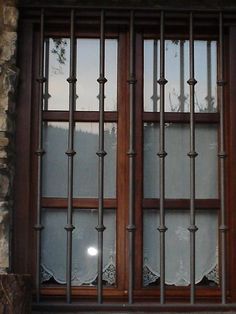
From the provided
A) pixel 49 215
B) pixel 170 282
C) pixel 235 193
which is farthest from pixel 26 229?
pixel 235 193

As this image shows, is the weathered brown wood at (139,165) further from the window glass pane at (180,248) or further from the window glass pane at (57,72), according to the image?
the window glass pane at (57,72)

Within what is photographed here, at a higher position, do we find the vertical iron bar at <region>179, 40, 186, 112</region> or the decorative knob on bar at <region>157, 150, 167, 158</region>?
the vertical iron bar at <region>179, 40, 186, 112</region>

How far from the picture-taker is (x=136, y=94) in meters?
3.02

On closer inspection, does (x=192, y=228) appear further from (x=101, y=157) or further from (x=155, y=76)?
(x=155, y=76)

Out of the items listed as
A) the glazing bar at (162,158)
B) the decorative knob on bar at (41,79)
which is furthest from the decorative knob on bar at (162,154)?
the decorative knob on bar at (41,79)

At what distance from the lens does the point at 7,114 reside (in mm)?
2824

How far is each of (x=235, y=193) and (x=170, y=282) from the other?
1.57 feet

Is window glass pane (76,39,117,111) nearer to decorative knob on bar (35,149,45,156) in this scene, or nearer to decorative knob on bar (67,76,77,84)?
decorative knob on bar (67,76,77,84)

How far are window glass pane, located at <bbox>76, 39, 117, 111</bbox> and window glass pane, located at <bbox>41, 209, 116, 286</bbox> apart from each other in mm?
487

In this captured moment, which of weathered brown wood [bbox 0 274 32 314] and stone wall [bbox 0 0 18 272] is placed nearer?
weathered brown wood [bbox 0 274 32 314]

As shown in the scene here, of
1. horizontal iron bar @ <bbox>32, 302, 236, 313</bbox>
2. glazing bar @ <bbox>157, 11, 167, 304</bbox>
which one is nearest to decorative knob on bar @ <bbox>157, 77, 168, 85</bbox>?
glazing bar @ <bbox>157, 11, 167, 304</bbox>

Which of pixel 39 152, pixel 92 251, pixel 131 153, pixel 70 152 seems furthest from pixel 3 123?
pixel 92 251

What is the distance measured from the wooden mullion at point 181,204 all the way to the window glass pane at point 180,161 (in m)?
0.03

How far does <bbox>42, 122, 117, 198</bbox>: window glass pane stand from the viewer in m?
3.00
